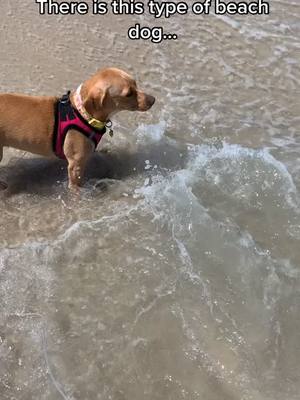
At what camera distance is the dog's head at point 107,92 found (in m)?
3.51

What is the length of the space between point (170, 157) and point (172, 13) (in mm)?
2367

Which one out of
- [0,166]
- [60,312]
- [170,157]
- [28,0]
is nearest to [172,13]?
[28,0]

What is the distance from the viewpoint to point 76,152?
12.2 ft

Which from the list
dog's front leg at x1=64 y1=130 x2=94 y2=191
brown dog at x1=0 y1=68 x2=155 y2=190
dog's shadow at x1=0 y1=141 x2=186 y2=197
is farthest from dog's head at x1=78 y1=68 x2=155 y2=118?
dog's shadow at x1=0 y1=141 x2=186 y2=197

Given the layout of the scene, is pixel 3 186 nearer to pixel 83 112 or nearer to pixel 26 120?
pixel 26 120

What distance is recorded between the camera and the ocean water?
9.55ft

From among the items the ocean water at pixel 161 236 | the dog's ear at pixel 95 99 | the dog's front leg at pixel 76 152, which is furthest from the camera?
the dog's front leg at pixel 76 152

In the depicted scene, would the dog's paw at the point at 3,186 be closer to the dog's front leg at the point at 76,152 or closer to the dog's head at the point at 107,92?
the dog's front leg at the point at 76,152

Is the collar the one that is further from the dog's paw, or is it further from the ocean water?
the dog's paw

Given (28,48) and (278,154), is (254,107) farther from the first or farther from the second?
(28,48)

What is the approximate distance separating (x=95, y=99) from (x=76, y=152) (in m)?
0.39

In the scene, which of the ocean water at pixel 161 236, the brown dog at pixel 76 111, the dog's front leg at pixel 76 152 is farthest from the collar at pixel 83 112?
the ocean water at pixel 161 236

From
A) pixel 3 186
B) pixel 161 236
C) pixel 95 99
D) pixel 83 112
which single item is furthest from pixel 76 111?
pixel 161 236

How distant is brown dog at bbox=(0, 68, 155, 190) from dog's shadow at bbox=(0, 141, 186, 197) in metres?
0.35
